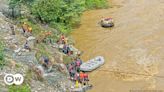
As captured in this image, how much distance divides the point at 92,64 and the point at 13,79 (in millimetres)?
8389

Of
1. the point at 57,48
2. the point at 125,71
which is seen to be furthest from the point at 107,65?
the point at 57,48

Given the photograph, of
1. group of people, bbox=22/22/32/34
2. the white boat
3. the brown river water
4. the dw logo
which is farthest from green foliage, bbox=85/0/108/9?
the dw logo

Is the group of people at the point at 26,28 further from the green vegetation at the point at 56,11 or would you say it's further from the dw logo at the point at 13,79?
the dw logo at the point at 13,79

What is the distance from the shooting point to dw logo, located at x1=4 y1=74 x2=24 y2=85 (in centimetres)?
2350

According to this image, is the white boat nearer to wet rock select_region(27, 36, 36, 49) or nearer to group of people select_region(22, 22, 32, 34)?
wet rock select_region(27, 36, 36, 49)

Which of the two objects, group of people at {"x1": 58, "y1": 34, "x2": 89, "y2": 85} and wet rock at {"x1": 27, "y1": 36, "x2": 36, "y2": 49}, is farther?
wet rock at {"x1": 27, "y1": 36, "x2": 36, "y2": 49}

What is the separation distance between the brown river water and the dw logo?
564cm

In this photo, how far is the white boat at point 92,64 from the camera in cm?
3014

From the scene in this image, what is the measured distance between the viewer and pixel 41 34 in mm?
33188

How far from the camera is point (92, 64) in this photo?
101 ft

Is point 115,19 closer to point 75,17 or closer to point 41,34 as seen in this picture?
point 75,17

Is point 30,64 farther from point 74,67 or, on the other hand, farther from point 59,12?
point 59,12

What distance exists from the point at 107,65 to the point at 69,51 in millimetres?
2974

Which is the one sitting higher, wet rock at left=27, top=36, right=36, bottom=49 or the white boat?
wet rock at left=27, top=36, right=36, bottom=49
